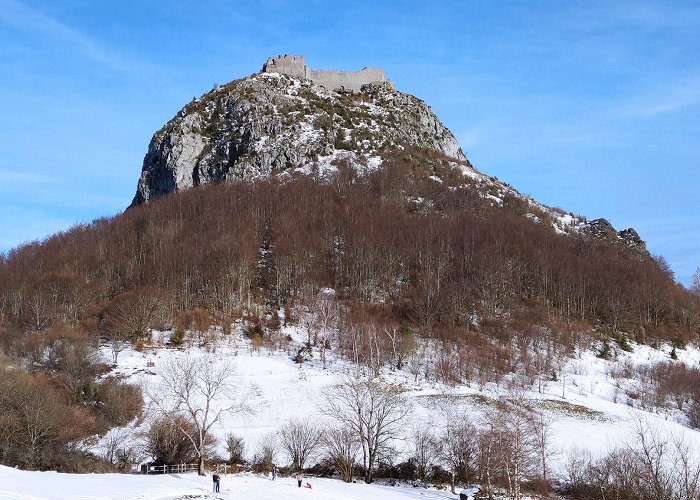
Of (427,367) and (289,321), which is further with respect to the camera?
(289,321)

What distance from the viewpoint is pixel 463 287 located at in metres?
83.3

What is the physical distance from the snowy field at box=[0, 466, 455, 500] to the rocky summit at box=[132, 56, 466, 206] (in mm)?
85312

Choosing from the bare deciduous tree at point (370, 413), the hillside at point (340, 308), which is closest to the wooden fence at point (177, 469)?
the hillside at point (340, 308)

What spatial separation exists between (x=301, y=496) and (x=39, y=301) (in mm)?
53247

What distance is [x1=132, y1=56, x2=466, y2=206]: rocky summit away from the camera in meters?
122

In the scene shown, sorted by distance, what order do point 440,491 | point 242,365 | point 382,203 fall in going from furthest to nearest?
point 382,203, point 242,365, point 440,491

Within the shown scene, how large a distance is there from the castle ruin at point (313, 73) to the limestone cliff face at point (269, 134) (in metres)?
7.14

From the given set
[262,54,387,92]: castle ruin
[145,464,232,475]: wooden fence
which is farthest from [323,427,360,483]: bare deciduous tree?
[262,54,387,92]: castle ruin

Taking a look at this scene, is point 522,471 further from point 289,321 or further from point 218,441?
point 289,321

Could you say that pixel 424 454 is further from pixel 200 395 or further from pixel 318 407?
pixel 200 395

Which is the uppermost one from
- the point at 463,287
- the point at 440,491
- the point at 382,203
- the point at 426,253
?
the point at 382,203

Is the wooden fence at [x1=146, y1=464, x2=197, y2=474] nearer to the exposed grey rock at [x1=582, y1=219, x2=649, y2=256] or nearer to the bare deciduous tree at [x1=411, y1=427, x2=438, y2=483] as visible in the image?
the bare deciduous tree at [x1=411, y1=427, x2=438, y2=483]

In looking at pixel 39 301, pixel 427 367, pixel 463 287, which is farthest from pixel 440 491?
pixel 39 301

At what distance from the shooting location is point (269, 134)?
125000mm
